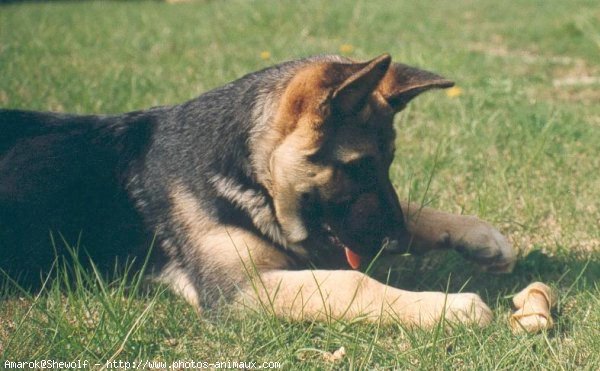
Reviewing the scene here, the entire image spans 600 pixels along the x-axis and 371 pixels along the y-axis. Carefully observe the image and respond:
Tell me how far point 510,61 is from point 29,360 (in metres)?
6.77

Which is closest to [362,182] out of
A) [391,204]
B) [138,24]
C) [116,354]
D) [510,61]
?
[391,204]

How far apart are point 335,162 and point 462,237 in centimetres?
93

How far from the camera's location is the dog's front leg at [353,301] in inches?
128

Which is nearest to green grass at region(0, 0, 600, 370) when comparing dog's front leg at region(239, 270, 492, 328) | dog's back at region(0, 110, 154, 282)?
dog's front leg at region(239, 270, 492, 328)

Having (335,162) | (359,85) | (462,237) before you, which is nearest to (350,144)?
(335,162)

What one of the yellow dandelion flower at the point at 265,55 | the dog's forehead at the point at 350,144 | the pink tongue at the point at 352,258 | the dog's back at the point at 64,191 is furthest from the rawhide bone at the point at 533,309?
the yellow dandelion flower at the point at 265,55

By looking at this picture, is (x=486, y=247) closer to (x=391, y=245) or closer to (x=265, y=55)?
(x=391, y=245)

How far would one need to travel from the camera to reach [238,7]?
452 inches

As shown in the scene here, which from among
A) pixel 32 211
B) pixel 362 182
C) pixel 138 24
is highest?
pixel 362 182

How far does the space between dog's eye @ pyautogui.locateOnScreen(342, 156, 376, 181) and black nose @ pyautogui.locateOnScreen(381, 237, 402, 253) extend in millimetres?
307

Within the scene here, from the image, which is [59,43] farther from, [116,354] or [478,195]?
[116,354]

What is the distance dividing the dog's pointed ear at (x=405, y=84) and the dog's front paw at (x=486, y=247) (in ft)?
2.46

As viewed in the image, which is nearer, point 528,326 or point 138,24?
point 528,326

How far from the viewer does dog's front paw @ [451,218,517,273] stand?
13.0ft
